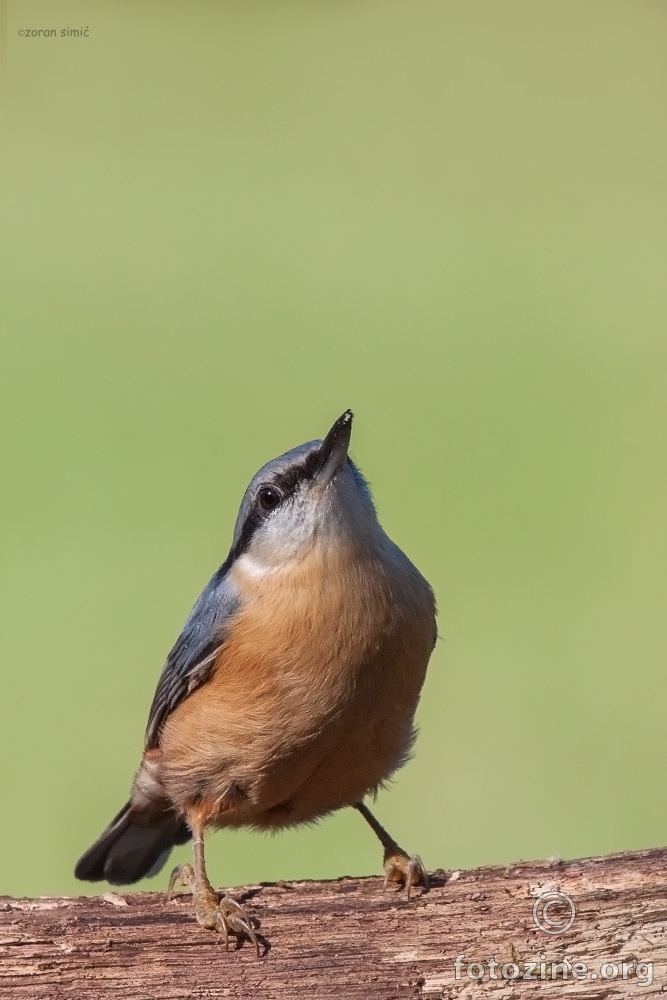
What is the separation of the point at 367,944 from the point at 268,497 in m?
1.41

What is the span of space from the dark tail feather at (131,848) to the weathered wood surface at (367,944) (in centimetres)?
99

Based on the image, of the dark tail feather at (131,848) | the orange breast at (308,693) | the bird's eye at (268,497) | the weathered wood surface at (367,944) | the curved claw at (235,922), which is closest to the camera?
the weathered wood surface at (367,944)

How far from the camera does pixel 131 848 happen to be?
4.50 m

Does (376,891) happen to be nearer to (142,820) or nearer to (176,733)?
(176,733)

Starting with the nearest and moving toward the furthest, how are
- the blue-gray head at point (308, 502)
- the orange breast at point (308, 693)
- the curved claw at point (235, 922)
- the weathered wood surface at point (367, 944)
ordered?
the weathered wood surface at point (367, 944)
the curved claw at point (235, 922)
the orange breast at point (308, 693)
the blue-gray head at point (308, 502)

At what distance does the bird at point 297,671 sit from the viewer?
3.56 meters

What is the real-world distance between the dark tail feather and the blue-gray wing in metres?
0.43

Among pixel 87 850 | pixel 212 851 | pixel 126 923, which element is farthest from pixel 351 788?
pixel 212 851

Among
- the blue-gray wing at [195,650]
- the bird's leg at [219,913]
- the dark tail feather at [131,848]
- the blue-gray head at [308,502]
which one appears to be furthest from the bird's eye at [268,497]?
the dark tail feather at [131,848]

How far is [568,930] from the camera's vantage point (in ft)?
10.5

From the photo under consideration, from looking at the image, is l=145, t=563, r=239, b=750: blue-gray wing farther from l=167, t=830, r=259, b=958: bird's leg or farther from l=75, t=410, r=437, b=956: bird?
l=167, t=830, r=259, b=958: bird's leg

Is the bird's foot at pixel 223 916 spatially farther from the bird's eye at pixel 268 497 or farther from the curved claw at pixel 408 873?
the bird's eye at pixel 268 497

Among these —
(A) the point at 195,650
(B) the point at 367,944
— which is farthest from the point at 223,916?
(A) the point at 195,650

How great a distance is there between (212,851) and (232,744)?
2069 millimetres
